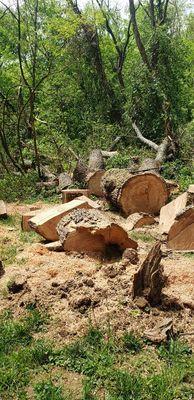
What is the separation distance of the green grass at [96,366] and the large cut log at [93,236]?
1.80m

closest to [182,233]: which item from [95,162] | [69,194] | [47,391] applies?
[47,391]

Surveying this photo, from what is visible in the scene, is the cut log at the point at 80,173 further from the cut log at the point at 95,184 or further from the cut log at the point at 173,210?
the cut log at the point at 173,210

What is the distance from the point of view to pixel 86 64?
19766mm

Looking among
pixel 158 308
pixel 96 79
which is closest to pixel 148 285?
pixel 158 308

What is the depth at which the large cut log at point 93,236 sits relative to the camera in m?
5.41

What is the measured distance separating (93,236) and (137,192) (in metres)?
3.01

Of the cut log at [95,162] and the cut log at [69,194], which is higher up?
the cut log at [95,162]

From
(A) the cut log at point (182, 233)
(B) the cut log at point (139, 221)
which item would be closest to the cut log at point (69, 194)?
(B) the cut log at point (139, 221)

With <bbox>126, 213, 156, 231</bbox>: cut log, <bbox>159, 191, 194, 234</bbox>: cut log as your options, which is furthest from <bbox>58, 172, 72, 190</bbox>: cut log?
<bbox>159, 191, 194, 234</bbox>: cut log

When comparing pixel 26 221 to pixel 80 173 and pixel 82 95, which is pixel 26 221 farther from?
pixel 82 95

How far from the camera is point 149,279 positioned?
4.16 m

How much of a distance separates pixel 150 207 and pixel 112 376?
5.50 meters

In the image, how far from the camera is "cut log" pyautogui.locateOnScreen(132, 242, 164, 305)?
4141 millimetres

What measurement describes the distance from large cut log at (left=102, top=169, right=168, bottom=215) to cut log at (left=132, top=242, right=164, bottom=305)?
13.2 ft
